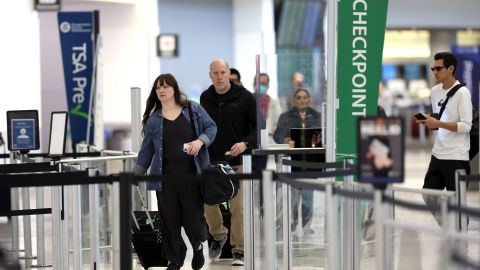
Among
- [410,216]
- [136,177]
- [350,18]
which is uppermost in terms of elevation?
[350,18]

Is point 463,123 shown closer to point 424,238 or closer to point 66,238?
point 424,238

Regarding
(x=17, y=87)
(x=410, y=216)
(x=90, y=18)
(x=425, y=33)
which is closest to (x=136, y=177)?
(x=410, y=216)

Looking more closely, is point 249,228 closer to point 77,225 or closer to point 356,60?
point 77,225

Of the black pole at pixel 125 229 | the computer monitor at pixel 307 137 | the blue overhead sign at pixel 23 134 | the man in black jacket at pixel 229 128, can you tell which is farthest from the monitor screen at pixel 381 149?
the computer monitor at pixel 307 137

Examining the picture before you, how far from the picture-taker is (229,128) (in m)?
9.29

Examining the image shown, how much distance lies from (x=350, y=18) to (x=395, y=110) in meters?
31.2

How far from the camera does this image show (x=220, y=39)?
27844mm

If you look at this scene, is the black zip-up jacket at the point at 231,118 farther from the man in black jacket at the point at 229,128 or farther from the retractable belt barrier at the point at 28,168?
the retractable belt barrier at the point at 28,168

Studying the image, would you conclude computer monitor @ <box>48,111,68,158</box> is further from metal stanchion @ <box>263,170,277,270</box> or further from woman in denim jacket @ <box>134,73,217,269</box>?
metal stanchion @ <box>263,170,277,270</box>

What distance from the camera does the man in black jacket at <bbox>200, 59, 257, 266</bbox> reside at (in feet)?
30.0

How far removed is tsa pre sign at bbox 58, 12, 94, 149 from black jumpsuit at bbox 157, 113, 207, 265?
6749 millimetres

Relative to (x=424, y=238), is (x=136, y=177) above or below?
above

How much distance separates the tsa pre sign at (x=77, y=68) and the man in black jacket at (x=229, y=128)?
17.1 feet

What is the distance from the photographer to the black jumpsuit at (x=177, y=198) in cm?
760
